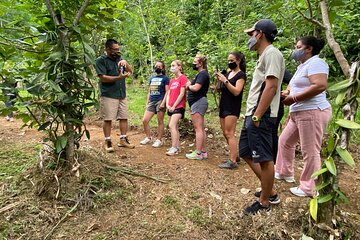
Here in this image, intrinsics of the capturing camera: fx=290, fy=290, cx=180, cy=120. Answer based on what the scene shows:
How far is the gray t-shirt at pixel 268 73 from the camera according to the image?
2400 mm

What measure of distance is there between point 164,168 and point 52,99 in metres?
1.68

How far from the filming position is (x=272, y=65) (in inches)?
94.2

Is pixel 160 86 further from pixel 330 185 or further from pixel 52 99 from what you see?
pixel 330 185

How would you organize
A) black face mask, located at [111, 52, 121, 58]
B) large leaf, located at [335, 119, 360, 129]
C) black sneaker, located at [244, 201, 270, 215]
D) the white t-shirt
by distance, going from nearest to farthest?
large leaf, located at [335, 119, 360, 129], black sneaker, located at [244, 201, 270, 215], the white t-shirt, black face mask, located at [111, 52, 121, 58]

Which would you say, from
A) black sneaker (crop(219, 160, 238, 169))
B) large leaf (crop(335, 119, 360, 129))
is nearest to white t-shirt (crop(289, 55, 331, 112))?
large leaf (crop(335, 119, 360, 129))

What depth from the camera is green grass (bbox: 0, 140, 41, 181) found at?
3489mm

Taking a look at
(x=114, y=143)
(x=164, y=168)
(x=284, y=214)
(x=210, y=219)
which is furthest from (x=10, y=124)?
(x=284, y=214)

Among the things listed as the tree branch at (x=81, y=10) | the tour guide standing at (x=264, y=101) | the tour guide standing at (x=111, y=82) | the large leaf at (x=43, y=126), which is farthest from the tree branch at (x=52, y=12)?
the tour guide standing at (x=264, y=101)

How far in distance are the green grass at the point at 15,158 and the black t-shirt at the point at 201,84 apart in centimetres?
224

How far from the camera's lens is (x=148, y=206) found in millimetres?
2900

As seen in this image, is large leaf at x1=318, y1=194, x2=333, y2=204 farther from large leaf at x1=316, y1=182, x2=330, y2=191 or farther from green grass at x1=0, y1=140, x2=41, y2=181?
green grass at x1=0, y1=140, x2=41, y2=181

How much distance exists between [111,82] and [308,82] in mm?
2750

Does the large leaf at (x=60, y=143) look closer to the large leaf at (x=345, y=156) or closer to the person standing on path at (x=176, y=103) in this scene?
the person standing on path at (x=176, y=103)

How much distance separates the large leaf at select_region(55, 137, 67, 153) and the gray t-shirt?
5.92ft
